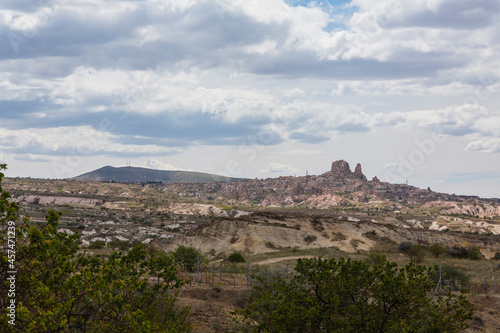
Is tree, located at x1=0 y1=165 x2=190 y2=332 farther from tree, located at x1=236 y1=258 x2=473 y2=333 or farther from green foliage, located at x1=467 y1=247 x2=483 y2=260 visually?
green foliage, located at x1=467 y1=247 x2=483 y2=260

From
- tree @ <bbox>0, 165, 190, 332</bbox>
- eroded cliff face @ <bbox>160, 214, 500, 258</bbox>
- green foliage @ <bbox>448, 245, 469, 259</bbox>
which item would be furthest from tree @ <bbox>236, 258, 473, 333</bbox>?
green foliage @ <bbox>448, 245, 469, 259</bbox>

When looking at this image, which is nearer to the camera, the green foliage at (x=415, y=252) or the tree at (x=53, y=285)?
the tree at (x=53, y=285)

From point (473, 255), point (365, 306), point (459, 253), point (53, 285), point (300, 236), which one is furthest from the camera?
point (300, 236)

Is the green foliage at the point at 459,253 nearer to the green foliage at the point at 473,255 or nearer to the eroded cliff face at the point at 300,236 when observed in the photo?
the green foliage at the point at 473,255

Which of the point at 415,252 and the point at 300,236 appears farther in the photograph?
the point at 300,236

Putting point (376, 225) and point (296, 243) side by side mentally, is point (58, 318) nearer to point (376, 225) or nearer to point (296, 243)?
point (296, 243)

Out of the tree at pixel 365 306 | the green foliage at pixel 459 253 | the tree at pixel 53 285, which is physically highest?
the tree at pixel 53 285

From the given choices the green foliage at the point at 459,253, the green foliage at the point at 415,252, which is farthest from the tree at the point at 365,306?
the green foliage at the point at 459,253

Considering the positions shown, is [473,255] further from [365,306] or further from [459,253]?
[365,306]

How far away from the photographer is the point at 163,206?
162 m

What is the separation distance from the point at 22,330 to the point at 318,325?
712 centimetres

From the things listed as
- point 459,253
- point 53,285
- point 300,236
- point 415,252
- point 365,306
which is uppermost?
point 53,285

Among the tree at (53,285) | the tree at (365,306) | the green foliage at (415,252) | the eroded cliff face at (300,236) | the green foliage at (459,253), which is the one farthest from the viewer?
the eroded cliff face at (300,236)

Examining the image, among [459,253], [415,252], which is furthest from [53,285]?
[459,253]
